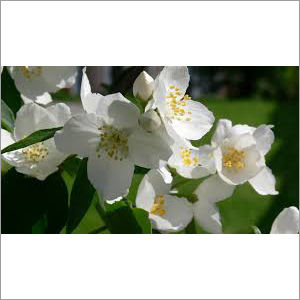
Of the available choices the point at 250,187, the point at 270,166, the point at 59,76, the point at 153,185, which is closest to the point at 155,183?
the point at 153,185

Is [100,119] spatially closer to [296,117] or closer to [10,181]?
[10,181]

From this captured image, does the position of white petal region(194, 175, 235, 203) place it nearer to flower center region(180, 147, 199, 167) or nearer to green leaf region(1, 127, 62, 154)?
flower center region(180, 147, 199, 167)

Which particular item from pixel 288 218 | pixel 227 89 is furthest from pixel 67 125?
pixel 227 89

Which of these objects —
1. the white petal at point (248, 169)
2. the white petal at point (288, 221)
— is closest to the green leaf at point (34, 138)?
the white petal at point (248, 169)

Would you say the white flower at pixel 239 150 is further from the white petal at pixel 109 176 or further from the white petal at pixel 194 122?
the white petal at pixel 109 176

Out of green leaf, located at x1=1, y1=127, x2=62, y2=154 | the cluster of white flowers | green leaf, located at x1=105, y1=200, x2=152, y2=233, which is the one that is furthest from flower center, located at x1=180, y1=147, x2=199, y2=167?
green leaf, located at x1=1, y1=127, x2=62, y2=154

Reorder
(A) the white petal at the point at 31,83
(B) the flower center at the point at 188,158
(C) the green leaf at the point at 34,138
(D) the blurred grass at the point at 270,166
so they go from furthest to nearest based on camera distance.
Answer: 1. (D) the blurred grass at the point at 270,166
2. (A) the white petal at the point at 31,83
3. (B) the flower center at the point at 188,158
4. (C) the green leaf at the point at 34,138
